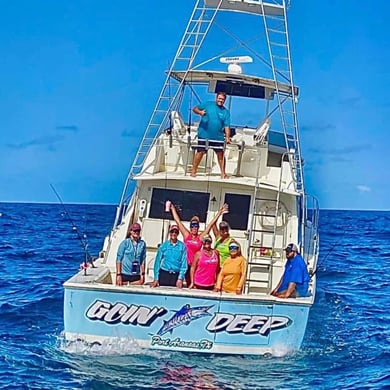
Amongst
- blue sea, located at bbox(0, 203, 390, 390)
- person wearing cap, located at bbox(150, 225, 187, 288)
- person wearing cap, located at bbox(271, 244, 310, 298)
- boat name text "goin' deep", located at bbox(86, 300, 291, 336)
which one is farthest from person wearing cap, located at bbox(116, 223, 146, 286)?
person wearing cap, located at bbox(271, 244, 310, 298)

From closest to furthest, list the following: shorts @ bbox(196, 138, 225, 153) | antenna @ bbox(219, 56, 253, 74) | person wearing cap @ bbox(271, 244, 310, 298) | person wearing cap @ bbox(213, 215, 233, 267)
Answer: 1. person wearing cap @ bbox(271, 244, 310, 298)
2. person wearing cap @ bbox(213, 215, 233, 267)
3. shorts @ bbox(196, 138, 225, 153)
4. antenna @ bbox(219, 56, 253, 74)

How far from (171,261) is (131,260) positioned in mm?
618

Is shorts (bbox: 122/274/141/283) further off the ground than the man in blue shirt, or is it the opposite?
the man in blue shirt

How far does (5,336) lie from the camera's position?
38.4 feet

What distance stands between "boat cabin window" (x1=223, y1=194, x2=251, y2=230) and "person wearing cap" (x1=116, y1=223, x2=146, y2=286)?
104 inches

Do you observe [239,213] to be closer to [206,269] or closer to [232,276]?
[206,269]

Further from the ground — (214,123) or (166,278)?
(214,123)

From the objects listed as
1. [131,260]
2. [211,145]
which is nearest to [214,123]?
[211,145]

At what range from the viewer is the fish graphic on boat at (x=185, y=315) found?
1009cm

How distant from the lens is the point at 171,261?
35.9ft

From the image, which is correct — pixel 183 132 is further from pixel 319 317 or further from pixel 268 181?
pixel 319 317

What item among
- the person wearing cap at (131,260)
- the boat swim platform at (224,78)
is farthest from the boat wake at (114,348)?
the boat swim platform at (224,78)

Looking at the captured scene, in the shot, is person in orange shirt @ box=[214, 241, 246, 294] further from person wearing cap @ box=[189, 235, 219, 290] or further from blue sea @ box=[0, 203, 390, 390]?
blue sea @ box=[0, 203, 390, 390]

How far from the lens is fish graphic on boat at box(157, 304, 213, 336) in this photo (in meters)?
10.1
